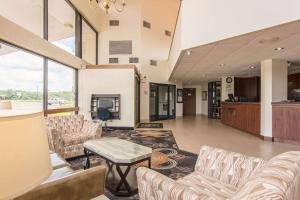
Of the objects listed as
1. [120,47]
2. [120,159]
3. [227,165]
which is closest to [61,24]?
[120,47]

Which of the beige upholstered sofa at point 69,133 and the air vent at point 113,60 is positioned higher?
the air vent at point 113,60

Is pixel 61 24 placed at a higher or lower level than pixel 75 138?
higher

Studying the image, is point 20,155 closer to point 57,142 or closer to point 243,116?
point 57,142

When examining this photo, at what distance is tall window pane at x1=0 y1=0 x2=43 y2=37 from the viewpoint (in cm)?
357

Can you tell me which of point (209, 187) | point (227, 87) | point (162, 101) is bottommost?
point (209, 187)

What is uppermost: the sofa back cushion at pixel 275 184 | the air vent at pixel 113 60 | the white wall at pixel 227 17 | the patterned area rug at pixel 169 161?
the air vent at pixel 113 60

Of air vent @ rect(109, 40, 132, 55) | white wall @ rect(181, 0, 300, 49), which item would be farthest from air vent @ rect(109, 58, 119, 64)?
white wall @ rect(181, 0, 300, 49)

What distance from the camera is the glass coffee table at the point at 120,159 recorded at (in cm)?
253

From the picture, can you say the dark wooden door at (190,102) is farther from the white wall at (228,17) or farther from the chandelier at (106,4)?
the white wall at (228,17)

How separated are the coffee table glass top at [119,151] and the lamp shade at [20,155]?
6.28ft

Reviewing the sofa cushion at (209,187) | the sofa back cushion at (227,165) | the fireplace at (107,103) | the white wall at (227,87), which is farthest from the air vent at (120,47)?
the sofa cushion at (209,187)

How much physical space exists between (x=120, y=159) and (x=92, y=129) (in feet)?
6.50

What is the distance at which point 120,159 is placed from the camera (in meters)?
2.51

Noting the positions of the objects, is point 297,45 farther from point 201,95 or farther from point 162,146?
point 201,95
